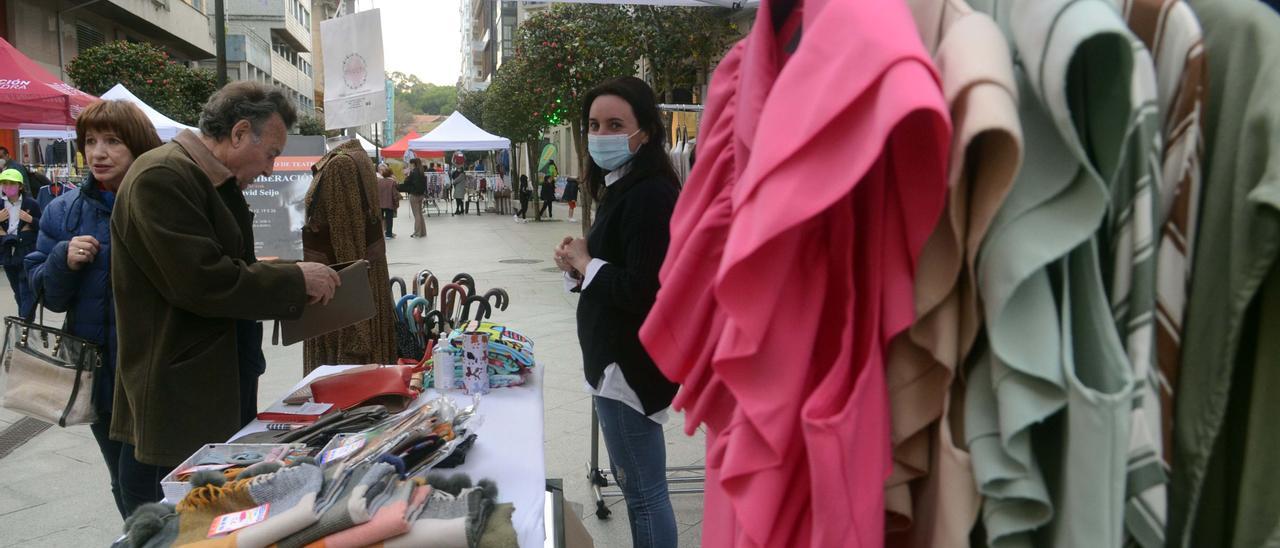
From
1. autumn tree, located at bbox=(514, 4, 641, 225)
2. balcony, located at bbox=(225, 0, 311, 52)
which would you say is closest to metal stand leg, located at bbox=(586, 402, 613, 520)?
autumn tree, located at bbox=(514, 4, 641, 225)

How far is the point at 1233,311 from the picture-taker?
761 millimetres

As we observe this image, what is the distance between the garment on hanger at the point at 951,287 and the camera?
2.43 feet

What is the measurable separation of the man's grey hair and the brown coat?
1.57m

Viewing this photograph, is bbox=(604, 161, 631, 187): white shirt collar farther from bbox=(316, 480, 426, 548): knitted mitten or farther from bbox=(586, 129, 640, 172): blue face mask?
bbox=(316, 480, 426, 548): knitted mitten

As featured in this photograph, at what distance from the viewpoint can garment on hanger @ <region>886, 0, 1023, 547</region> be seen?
740 millimetres

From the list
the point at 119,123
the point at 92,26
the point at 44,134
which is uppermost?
the point at 92,26

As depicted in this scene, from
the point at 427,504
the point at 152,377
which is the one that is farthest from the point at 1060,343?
the point at 152,377

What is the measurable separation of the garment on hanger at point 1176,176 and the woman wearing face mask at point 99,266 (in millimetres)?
3251

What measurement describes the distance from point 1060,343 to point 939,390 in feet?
0.49

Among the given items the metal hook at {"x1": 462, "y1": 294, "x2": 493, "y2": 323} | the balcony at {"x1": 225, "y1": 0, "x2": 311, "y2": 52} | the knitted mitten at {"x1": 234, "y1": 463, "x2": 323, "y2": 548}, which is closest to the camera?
the knitted mitten at {"x1": 234, "y1": 463, "x2": 323, "y2": 548}

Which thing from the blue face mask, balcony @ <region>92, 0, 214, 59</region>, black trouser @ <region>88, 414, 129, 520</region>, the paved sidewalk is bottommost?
the paved sidewalk

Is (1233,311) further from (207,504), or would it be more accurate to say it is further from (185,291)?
(185,291)

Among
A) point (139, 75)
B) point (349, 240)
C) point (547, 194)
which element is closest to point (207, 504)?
point (349, 240)

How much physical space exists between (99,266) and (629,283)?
6.87ft
